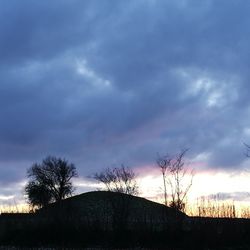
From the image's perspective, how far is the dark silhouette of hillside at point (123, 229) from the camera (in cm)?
3438

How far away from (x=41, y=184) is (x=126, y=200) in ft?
176

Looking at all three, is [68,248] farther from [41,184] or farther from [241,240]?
[41,184]

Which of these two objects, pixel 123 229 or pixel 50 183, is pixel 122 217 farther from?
pixel 50 183

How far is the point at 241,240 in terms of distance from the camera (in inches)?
1380

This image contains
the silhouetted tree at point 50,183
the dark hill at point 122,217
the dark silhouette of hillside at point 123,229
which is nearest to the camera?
the dark silhouette of hillside at point 123,229

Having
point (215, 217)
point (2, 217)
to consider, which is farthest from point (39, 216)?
point (215, 217)

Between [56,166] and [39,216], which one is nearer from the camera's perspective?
[39,216]

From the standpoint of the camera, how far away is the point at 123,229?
37.2 metres

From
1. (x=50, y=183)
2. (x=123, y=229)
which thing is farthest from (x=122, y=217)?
(x=50, y=183)

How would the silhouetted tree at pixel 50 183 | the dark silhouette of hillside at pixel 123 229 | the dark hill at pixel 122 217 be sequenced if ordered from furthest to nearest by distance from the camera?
the silhouetted tree at pixel 50 183 < the dark hill at pixel 122 217 < the dark silhouette of hillside at pixel 123 229

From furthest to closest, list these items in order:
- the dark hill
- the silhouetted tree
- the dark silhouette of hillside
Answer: the silhouetted tree, the dark hill, the dark silhouette of hillside

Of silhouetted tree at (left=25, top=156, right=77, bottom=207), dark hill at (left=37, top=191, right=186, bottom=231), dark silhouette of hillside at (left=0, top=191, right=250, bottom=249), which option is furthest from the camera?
silhouetted tree at (left=25, top=156, right=77, bottom=207)

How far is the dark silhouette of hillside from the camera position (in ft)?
113

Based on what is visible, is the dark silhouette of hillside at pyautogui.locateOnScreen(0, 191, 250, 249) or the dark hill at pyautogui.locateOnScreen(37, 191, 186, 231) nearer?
the dark silhouette of hillside at pyautogui.locateOnScreen(0, 191, 250, 249)
